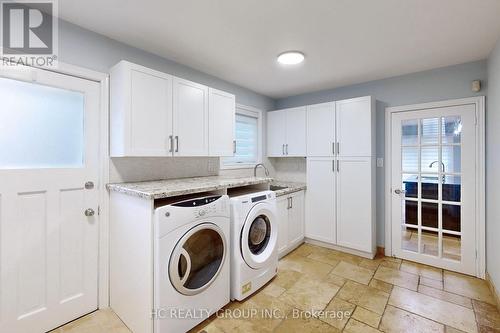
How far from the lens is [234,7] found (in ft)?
5.41

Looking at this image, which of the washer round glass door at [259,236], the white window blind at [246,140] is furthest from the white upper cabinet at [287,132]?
the washer round glass door at [259,236]

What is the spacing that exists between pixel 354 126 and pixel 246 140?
5.11 feet

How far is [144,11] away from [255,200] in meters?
1.76

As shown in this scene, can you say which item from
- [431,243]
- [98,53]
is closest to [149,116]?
[98,53]

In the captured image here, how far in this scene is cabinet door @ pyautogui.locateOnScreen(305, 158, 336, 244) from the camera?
10.7 feet

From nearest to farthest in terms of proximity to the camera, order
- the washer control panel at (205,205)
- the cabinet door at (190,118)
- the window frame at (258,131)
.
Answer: the washer control panel at (205,205) < the cabinet door at (190,118) < the window frame at (258,131)

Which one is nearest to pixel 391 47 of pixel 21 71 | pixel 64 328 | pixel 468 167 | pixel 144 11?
pixel 468 167

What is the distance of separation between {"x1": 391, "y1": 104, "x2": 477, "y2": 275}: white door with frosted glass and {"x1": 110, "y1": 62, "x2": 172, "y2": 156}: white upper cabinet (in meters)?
2.78

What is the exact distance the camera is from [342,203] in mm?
3176

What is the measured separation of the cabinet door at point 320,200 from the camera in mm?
3266

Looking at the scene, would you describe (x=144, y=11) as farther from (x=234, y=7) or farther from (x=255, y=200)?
(x=255, y=200)

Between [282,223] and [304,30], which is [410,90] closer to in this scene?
[304,30]

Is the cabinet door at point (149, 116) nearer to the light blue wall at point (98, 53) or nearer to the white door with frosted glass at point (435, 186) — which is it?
the light blue wall at point (98, 53)

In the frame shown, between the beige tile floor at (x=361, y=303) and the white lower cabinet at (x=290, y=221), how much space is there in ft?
1.07
